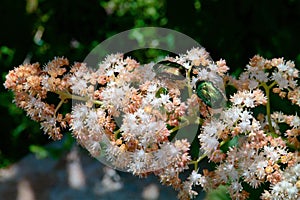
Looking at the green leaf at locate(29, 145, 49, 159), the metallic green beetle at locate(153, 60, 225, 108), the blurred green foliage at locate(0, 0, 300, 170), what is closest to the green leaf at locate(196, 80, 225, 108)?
the metallic green beetle at locate(153, 60, 225, 108)

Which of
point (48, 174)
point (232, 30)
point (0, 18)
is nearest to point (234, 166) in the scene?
point (232, 30)

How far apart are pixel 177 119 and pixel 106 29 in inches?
71.2

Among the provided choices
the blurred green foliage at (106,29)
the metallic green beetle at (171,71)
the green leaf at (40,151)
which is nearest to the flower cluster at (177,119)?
the metallic green beetle at (171,71)

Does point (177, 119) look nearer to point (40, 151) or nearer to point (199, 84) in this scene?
point (199, 84)

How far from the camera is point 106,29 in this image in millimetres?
2930

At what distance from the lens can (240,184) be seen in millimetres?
1171

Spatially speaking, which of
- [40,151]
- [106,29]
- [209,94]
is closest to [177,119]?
[209,94]

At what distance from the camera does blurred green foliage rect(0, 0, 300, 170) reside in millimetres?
2086

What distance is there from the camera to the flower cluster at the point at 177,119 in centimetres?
114

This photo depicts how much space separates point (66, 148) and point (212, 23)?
3.21ft

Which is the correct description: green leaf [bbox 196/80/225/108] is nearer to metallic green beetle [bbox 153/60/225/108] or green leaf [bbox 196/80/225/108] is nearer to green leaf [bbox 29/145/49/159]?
metallic green beetle [bbox 153/60/225/108]

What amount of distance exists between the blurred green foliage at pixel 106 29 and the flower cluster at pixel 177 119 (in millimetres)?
506

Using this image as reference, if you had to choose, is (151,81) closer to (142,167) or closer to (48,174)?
(142,167)

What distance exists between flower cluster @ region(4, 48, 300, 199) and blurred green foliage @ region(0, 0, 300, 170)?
0.51m
